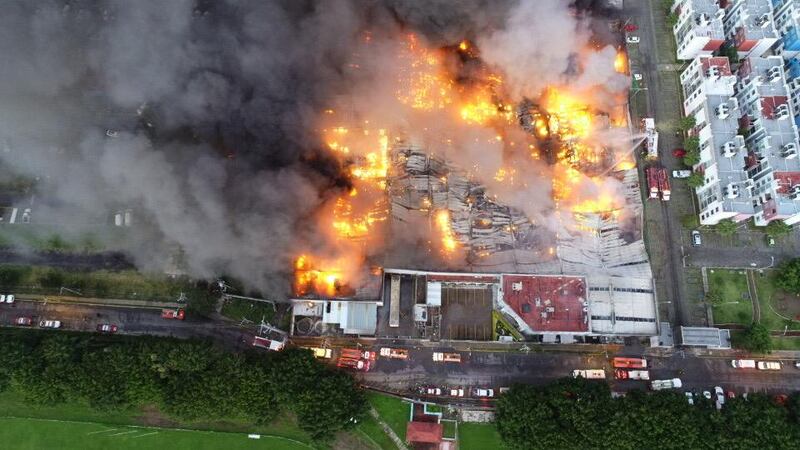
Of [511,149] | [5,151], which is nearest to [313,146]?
[511,149]

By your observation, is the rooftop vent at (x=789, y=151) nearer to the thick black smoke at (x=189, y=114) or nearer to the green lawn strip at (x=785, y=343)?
the green lawn strip at (x=785, y=343)

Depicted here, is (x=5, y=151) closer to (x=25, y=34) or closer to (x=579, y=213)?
(x=25, y=34)

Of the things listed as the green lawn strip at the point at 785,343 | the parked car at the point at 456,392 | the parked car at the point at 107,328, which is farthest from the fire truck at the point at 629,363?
the parked car at the point at 107,328

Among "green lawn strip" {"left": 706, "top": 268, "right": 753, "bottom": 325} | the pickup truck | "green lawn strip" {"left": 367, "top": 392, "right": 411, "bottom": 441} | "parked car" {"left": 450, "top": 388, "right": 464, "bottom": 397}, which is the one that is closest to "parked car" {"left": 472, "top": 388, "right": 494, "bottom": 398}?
"parked car" {"left": 450, "top": 388, "right": 464, "bottom": 397}

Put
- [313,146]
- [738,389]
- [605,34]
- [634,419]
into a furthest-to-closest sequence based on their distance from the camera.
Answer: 1. [605,34]
2. [313,146]
3. [738,389]
4. [634,419]

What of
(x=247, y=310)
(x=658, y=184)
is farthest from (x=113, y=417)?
(x=658, y=184)

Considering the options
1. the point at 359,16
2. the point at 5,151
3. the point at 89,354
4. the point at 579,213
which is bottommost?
the point at 89,354
